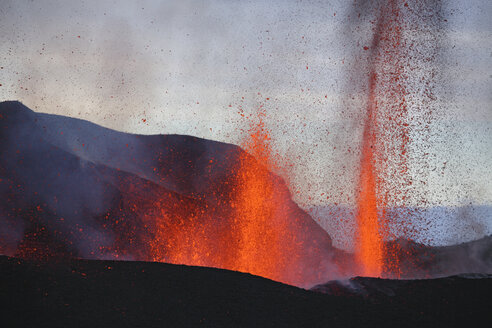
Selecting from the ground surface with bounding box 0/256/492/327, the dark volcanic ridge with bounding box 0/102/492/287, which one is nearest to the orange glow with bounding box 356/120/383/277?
the dark volcanic ridge with bounding box 0/102/492/287

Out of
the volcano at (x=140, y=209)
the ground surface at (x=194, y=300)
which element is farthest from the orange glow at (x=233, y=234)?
the ground surface at (x=194, y=300)

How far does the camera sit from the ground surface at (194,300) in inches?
329

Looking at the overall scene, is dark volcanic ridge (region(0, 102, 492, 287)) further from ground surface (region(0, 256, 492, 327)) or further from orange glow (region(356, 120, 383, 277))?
ground surface (region(0, 256, 492, 327))

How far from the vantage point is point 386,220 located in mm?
18547

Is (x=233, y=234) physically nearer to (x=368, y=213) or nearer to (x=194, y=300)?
(x=368, y=213)

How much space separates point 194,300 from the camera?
923 centimetres

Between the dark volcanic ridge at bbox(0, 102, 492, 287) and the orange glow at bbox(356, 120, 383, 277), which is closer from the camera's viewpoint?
the orange glow at bbox(356, 120, 383, 277)

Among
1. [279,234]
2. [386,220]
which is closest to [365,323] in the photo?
[386,220]

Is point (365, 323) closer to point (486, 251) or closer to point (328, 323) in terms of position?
point (328, 323)

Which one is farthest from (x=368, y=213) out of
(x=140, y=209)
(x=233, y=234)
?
(x=140, y=209)

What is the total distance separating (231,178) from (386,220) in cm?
1498

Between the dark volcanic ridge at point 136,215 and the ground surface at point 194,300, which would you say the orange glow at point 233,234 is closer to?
the dark volcanic ridge at point 136,215

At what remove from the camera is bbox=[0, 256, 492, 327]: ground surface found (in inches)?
329

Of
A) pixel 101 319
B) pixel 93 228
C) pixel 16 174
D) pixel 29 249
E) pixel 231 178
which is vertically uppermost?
pixel 231 178
